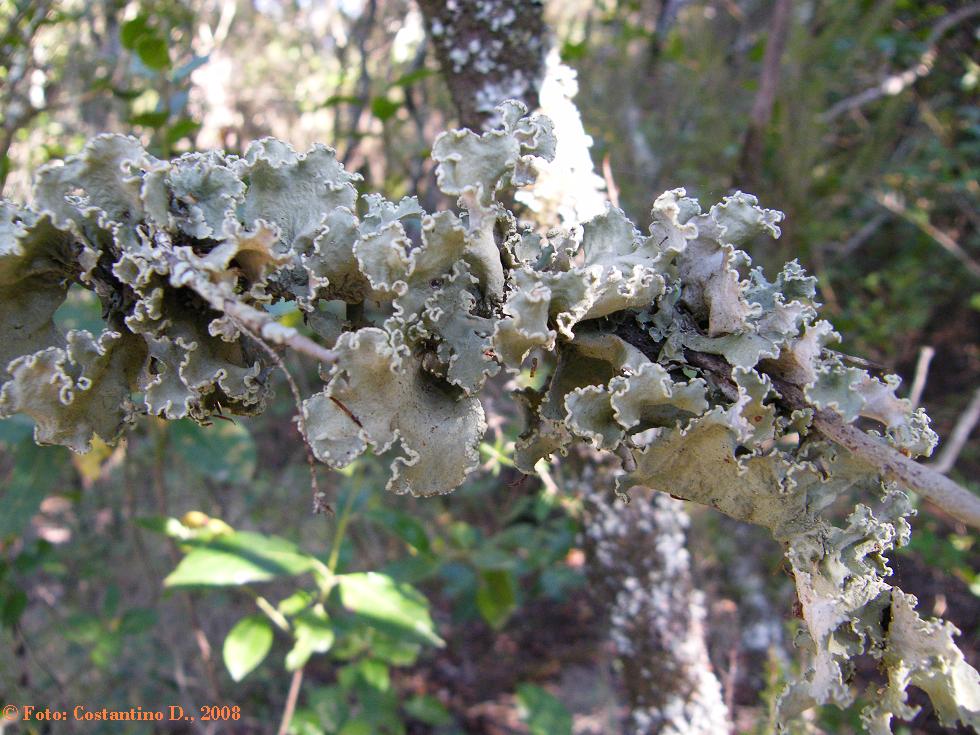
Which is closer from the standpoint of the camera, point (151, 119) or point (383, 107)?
point (151, 119)

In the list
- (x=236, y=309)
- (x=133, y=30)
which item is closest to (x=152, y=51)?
(x=133, y=30)

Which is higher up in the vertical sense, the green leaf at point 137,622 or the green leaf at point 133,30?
the green leaf at point 133,30

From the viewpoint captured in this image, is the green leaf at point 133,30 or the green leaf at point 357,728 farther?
the green leaf at point 357,728

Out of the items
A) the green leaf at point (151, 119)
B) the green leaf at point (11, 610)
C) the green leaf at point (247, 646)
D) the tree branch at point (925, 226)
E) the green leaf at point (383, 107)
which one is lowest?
the green leaf at point (11, 610)

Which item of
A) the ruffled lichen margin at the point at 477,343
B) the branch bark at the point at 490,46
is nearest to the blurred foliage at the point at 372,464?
the branch bark at the point at 490,46

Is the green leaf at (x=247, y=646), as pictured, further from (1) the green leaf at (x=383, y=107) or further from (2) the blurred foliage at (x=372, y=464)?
(1) the green leaf at (x=383, y=107)

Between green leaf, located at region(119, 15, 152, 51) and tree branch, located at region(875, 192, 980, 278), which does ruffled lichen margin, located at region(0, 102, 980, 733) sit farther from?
tree branch, located at region(875, 192, 980, 278)

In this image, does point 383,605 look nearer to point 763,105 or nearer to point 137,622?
point 137,622
